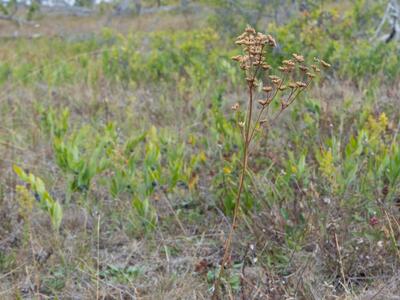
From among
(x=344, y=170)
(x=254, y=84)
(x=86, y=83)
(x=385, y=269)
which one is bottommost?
(x=86, y=83)

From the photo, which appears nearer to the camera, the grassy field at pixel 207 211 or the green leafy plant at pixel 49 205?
the grassy field at pixel 207 211

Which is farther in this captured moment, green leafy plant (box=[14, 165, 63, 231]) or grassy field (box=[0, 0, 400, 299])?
green leafy plant (box=[14, 165, 63, 231])

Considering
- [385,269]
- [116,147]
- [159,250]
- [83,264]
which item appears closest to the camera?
[385,269]

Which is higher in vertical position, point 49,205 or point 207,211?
point 49,205

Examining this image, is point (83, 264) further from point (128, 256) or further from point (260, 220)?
point (260, 220)

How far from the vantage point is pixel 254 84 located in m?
1.61

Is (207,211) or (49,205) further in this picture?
(207,211)

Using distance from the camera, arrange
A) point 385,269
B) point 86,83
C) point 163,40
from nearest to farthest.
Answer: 1. point 385,269
2. point 86,83
3. point 163,40

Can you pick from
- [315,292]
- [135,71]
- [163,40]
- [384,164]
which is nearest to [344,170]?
[384,164]

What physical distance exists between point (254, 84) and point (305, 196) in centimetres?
89

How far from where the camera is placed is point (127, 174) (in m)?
2.64

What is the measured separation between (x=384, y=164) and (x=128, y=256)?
44.0 inches

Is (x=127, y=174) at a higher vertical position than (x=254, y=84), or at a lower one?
lower

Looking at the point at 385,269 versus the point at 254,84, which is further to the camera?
the point at 385,269
